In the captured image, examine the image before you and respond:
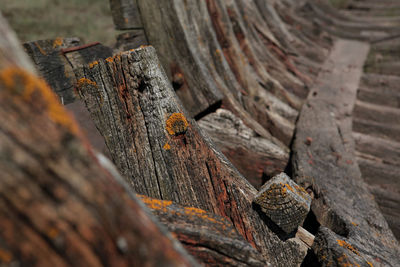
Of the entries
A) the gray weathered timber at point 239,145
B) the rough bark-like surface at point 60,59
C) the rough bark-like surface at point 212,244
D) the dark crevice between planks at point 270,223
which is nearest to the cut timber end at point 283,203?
the dark crevice between planks at point 270,223

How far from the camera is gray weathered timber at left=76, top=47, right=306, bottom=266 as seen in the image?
134 centimetres

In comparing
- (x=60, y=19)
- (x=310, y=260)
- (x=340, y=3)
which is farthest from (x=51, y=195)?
(x=340, y=3)

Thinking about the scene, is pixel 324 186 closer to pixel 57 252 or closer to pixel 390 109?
pixel 57 252

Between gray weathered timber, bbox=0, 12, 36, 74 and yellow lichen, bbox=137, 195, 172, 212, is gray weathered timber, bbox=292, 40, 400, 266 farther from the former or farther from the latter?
gray weathered timber, bbox=0, 12, 36, 74

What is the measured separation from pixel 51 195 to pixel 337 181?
2369 millimetres

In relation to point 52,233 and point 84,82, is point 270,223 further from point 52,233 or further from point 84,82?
point 84,82

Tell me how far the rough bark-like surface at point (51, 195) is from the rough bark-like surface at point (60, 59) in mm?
1214

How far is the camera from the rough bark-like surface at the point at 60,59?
1645 mm

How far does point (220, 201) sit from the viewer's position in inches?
54.2

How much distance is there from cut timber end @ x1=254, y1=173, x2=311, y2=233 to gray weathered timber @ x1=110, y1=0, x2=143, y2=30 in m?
1.75

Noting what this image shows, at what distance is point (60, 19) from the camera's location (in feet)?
8.74

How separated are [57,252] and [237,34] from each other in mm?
3483

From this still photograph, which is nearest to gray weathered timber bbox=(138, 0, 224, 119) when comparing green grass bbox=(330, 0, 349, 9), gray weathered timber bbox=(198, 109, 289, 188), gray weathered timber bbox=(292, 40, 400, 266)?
gray weathered timber bbox=(198, 109, 289, 188)

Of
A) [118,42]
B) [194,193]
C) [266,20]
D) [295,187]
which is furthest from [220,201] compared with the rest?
[266,20]
